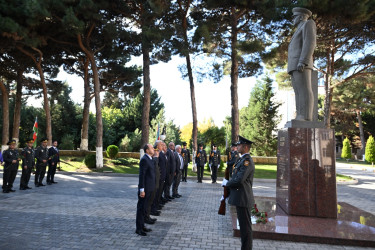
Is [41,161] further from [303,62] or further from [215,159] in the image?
[303,62]

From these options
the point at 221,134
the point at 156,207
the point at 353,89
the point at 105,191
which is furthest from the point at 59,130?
the point at 353,89

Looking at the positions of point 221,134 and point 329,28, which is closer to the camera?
point 329,28

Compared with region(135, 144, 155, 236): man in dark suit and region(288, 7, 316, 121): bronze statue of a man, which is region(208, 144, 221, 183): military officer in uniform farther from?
region(135, 144, 155, 236): man in dark suit

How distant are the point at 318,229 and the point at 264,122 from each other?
103 feet

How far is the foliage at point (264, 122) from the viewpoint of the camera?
35.4 meters

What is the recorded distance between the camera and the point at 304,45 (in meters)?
6.99

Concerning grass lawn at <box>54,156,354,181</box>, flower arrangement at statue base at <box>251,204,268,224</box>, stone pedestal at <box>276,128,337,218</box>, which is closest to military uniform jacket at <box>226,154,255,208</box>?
flower arrangement at statue base at <box>251,204,268,224</box>

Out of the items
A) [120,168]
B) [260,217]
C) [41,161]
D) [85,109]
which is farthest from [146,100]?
[260,217]

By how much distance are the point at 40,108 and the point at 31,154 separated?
Result: 28.6m

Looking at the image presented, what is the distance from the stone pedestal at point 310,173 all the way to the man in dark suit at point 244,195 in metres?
2.70

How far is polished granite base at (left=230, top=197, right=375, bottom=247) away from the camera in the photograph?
4.99m

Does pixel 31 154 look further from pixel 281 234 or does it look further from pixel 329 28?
pixel 329 28

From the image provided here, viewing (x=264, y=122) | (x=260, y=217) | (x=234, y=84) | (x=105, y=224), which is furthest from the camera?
(x=264, y=122)

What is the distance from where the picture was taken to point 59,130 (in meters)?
33.7
